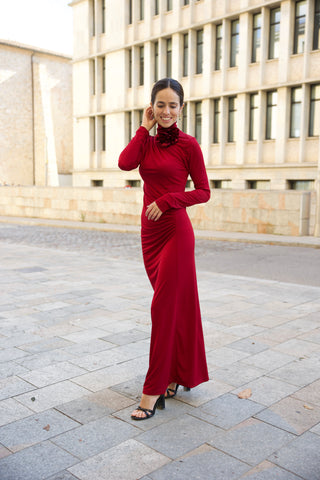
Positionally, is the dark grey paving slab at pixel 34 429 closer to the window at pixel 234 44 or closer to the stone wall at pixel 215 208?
the stone wall at pixel 215 208

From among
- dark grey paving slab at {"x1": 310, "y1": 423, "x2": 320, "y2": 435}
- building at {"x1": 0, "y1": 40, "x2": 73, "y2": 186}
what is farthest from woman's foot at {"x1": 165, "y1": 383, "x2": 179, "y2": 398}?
building at {"x1": 0, "y1": 40, "x2": 73, "y2": 186}

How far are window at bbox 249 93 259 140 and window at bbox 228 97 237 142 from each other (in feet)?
3.14

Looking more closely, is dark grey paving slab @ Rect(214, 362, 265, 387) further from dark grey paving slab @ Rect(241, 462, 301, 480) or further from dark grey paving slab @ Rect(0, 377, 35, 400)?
dark grey paving slab @ Rect(0, 377, 35, 400)

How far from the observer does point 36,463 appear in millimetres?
2551

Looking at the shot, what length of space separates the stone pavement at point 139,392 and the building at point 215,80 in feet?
62.1

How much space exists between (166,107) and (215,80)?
84.4ft

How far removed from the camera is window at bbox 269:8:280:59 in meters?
24.7

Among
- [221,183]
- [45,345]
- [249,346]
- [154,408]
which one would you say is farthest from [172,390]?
[221,183]

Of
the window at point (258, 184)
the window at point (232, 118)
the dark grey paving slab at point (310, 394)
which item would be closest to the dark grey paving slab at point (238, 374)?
the dark grey paving slab at point (310, 394)

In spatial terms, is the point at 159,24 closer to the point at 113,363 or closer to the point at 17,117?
the point at 17,117

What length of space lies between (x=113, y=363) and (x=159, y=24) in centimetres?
2904

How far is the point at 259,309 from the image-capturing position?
6086 mm

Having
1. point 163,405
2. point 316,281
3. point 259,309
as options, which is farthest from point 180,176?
point 316,281

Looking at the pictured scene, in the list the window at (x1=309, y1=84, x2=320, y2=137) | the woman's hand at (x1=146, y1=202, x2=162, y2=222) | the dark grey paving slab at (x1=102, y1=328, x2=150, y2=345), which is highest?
the window at (x1=309, y1=84, x2=320, y2=137)
